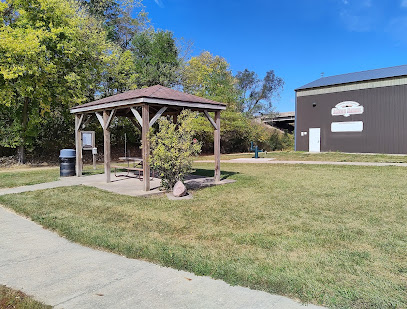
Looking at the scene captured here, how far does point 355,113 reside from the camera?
22047mm

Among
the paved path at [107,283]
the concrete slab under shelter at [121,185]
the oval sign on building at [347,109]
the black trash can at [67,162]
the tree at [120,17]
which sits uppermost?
the tree at [120,17]

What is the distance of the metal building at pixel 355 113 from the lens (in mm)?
20141

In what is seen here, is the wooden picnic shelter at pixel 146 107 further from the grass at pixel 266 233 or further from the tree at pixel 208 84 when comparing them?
the tree at pixel 208 84

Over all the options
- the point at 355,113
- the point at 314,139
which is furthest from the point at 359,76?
the point at 314,139

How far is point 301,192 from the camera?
7.72m

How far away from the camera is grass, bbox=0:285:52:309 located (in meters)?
2.43

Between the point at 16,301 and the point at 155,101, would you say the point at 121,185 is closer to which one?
the point at 155,101

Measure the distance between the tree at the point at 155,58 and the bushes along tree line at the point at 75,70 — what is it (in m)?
0.08

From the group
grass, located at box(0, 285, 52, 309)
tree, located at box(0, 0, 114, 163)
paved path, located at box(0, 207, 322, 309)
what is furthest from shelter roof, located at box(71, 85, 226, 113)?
tree, located at box(0, 0, 114, 163)

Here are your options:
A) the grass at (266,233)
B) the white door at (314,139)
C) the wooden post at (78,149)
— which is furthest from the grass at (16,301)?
the white door at (314,139)

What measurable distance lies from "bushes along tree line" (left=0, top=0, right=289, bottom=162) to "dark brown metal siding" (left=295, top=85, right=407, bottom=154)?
21.3 ft

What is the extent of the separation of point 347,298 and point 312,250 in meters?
1.18

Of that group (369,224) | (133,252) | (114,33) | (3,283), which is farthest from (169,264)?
(114,33)

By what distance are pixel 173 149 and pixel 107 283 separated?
4.45 meters
